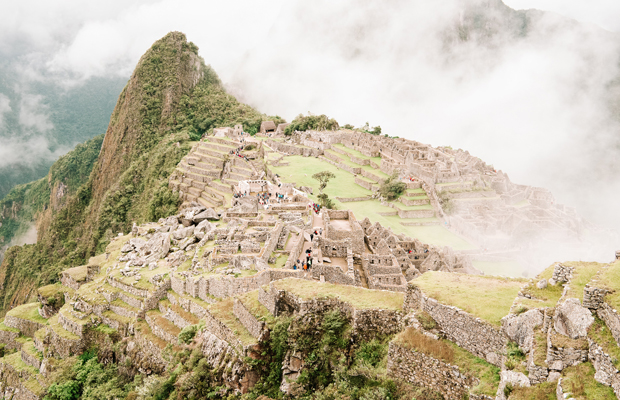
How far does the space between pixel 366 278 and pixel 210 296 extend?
23.6 ft

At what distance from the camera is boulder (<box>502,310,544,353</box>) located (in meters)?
Answer: 7.50

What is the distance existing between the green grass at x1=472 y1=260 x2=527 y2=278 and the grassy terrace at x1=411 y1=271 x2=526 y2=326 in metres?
28.9

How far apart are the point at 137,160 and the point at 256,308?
87.8 metres

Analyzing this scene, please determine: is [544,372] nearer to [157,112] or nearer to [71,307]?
[71,307]

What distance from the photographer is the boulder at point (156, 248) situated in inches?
853

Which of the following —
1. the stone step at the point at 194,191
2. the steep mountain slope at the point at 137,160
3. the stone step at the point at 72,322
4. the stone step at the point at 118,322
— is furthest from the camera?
the steep mountain slope at the point at 137,160

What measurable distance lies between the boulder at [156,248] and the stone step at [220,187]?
81.9ft

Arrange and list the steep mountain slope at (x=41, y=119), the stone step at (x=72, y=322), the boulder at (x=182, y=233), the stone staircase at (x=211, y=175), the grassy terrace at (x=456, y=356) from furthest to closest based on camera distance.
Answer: the steep mountain slope at (x=41, y=119), the stone staircase at (x=211, y=175), the boulder at (x=182, y=233), the stone step at (x=72, y=322), the grassy terrace at (x=456, y=356)

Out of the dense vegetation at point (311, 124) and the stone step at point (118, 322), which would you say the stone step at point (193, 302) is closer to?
the stone step at point (118, 322)

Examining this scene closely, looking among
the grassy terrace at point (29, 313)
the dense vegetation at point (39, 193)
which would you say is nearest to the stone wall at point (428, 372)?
the grassy terrace at point (29, 313)

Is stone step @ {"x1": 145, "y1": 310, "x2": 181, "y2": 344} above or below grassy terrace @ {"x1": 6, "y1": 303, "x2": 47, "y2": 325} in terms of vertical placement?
above

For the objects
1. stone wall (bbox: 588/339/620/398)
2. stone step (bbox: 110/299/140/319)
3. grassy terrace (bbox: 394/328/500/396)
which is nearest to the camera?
stone wall (bbox: 588/339/620/398)

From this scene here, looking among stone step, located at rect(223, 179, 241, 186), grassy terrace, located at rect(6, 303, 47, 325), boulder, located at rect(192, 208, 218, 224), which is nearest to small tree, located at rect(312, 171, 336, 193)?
stone step, located at rect(223, 179, 241, 186)

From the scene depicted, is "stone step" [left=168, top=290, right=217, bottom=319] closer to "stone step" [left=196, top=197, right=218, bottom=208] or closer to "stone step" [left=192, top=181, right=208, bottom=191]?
"stone step" [left=196, top=197, right=218, bottom=208]
